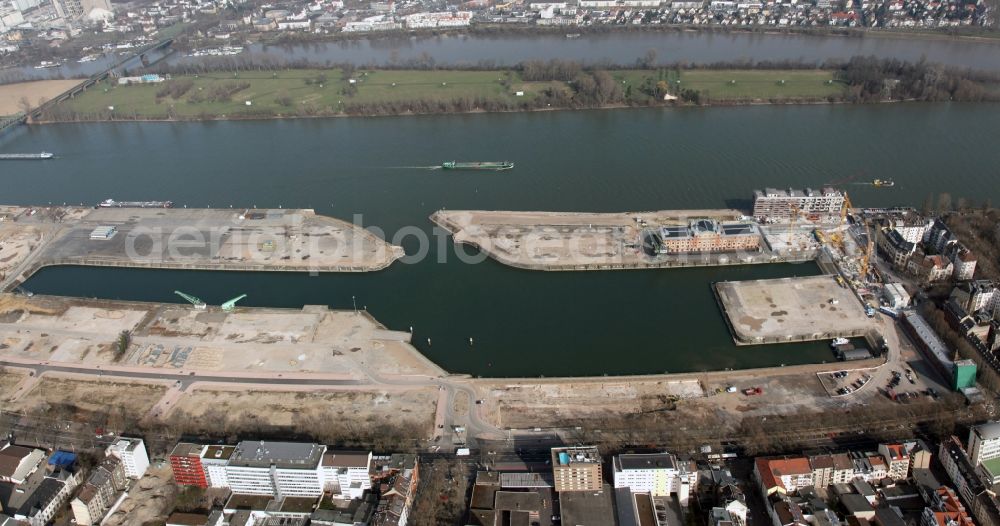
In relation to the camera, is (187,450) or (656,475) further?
(187,450)

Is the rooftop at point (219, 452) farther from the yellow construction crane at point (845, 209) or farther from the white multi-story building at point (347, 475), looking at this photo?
the yellow construction crane at point (845, 209)

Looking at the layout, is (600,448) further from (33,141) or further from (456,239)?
(33,141)

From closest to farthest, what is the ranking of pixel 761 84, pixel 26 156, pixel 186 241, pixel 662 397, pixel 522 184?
pixel 662 397
pixel 186 241
pixel 522 184
pixel 26 156
pixel 761 84

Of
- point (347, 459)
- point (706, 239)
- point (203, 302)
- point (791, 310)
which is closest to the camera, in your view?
point (347, 459)

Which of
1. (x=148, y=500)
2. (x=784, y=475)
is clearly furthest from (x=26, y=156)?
(x=784, y=475)

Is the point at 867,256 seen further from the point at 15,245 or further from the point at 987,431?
the point at 15,245

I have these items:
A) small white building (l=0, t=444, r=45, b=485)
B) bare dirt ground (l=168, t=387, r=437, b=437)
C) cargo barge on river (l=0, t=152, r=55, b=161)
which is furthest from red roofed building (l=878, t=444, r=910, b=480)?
cargo barge on river (l=0, t=152, r=55, b=161)
